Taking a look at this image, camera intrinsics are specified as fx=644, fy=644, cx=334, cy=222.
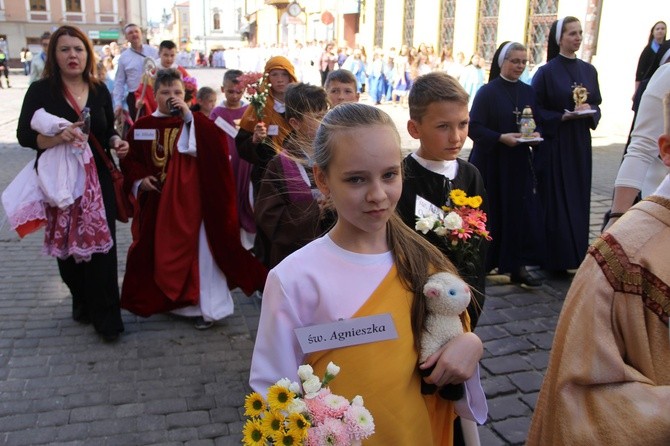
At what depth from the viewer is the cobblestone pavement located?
11.3ft

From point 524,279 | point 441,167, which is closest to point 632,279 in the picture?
point 441,167

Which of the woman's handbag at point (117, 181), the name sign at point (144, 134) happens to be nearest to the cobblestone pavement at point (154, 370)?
the woman's handbag at point (117, 181)

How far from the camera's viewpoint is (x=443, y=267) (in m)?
2.05

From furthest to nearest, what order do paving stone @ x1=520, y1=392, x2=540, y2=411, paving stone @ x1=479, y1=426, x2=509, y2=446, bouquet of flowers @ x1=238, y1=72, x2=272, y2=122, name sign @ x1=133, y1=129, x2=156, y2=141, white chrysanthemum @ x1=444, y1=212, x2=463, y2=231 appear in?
bouquet of flowers @ x1=238, y1=72, x2=272, y2=122
name sign @ x1=133, y1=129, x2=156, y2=141
paving stone @ x1=520, y1=392, x2=540, y2=411
paving stone @ x1=479, y1=426, x2=509, y2=446
white chrysanthemum @ x1=444, y1=212, x2=463, y2=231

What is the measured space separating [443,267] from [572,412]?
68 cm

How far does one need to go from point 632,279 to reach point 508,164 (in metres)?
4.07

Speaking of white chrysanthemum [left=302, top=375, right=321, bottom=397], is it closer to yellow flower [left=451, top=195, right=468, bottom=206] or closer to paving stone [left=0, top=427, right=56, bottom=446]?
yellow flower [left=451, top=195, right=468, bottom=206]

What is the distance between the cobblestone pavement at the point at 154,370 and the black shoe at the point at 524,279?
89 millimetres

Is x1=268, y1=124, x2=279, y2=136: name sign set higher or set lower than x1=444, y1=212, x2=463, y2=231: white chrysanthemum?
lower

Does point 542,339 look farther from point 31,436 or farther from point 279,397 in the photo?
point 279,397

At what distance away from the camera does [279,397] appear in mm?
1525

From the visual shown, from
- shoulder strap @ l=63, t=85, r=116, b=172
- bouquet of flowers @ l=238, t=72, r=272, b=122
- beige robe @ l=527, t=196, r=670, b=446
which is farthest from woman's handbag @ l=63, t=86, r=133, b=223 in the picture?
beige robe @ l=527, t=196, r=670, b=446

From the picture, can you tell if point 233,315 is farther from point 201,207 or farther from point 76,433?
point 76,433

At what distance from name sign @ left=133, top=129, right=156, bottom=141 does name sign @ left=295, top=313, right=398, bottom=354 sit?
3.34 m
